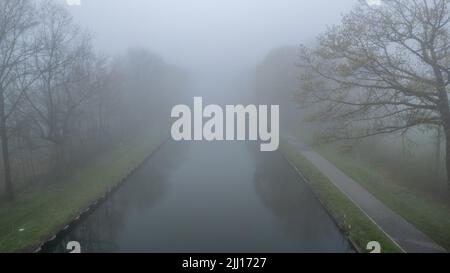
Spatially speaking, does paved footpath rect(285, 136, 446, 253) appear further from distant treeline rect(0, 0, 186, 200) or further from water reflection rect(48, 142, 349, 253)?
distant treeline rect(0, 0, 186, 200)

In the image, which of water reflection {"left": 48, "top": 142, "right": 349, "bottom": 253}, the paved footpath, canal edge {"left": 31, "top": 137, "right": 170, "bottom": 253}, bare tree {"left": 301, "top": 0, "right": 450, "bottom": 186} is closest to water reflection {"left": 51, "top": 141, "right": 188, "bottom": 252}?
water reflection {"left": 48, "top": 142, "right": 349, "bottom": 253}

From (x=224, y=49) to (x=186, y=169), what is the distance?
282ft

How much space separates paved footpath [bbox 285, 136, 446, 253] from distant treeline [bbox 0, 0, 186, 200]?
16196 millimetres

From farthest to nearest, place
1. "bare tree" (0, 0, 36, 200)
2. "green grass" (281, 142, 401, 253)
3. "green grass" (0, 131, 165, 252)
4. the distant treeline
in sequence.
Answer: the distant treeline
"bare tree" (0, 0, 36, 200)
"green grass" (0, 131, 165, 252)
"green grass" (281, 142, 401, 253)

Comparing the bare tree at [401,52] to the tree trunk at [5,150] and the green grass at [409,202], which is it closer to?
the green grass at [409,202]

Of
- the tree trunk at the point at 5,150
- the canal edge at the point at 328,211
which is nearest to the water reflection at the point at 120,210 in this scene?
the tree trunk at the point at 5,150

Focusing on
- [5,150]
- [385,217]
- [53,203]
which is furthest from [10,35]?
[385,217]

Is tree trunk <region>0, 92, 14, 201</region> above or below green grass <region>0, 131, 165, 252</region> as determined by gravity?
above

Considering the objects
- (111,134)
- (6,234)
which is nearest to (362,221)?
(6,234)

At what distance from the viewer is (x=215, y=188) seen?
74.6 ft

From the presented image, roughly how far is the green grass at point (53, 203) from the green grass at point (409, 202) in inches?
532

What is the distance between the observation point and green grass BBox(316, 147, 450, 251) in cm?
1292

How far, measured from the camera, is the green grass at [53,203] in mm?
13402

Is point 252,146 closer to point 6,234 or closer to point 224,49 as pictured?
point 6,234
